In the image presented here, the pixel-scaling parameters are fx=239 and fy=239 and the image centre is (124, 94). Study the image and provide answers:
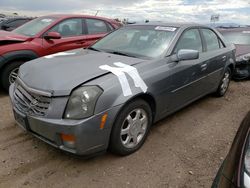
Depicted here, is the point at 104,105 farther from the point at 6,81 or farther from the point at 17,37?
the point at 17,37

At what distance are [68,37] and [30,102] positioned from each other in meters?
3.12

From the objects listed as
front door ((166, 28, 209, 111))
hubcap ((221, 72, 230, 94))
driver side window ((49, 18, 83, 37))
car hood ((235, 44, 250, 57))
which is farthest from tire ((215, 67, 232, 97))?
driver side window ((49, 18, 83, 37))

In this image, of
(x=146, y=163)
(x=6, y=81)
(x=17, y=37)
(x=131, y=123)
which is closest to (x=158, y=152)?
(x=146, y=163)

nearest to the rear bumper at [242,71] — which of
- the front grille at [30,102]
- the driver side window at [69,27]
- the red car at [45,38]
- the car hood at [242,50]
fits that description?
the car hood at [242,50]

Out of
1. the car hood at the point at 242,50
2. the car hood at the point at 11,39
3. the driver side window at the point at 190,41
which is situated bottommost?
the car hood at the point at 242,50

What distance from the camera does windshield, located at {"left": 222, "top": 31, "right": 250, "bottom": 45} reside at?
23.9 ft

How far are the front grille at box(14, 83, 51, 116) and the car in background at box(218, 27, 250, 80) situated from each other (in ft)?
17.7

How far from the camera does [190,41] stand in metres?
3.81

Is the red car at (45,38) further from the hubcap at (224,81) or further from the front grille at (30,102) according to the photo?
the hubcap at (224,81)

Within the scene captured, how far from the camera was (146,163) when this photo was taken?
2.75 meters

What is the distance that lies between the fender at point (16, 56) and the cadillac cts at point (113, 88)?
1632mm

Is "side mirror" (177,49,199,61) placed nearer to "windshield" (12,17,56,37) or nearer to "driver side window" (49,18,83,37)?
"driver side window" (49,18,83,37)

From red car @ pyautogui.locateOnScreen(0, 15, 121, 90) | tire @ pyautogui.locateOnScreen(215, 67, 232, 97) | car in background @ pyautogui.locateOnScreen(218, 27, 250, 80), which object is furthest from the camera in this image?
car in background @ pyautogui.locateOnScreen(218, 27, 250, 80)

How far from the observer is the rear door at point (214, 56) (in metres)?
4.18
